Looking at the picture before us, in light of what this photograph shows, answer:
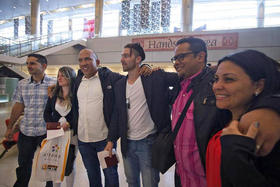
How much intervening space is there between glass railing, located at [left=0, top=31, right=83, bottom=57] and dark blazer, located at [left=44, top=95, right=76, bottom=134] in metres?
11.5

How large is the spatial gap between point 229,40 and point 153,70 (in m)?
11.2

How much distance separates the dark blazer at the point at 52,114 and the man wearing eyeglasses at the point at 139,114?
A: 0.64 meters

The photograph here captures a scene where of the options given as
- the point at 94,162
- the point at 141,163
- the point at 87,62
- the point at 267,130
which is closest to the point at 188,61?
the point at 267,130

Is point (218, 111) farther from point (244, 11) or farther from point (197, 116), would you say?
point (244, 11)

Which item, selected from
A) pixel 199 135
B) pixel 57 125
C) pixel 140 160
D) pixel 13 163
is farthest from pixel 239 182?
pixel 13 163

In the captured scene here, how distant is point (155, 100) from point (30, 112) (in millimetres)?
1776

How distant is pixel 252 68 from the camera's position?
2.85 ft

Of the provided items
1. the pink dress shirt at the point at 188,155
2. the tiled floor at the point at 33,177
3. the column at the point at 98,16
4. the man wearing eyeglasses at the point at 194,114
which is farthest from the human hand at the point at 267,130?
the column at the point at 98,16

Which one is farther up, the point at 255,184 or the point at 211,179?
the point at 255,184

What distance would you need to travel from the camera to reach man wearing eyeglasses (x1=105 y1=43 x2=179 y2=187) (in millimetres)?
1763

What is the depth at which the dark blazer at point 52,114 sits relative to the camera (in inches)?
88.2

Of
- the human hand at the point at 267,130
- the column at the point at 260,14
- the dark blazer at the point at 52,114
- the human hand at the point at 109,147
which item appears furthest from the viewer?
the column at the point at 260,14

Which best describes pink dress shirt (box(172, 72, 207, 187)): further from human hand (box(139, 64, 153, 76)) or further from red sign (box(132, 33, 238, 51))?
red sign (box(132, 33, 238, 51))

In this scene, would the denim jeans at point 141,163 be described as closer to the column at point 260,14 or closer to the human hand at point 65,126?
the human hand at point 65,126
